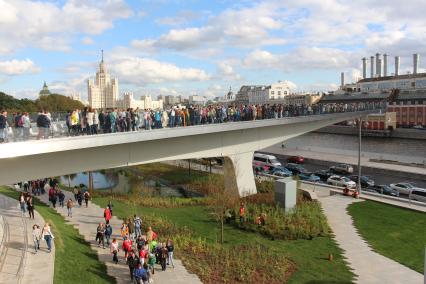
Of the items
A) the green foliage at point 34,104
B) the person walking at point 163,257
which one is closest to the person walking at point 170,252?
the person walking at point 163,257

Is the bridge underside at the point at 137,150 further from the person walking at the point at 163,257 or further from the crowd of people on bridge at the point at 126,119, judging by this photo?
the person walking at the point at 163,257

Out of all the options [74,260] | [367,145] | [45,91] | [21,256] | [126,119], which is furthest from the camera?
[45,91]

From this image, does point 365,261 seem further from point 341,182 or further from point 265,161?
point 265,161

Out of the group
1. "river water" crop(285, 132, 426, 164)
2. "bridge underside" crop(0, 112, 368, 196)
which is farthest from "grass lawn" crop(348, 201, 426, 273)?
"river water" crop(285, 132, 426, 164)

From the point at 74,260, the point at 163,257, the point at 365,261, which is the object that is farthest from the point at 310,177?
the point at 74,260

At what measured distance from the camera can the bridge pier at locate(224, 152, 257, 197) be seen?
2427cm

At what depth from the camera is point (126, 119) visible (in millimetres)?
15906

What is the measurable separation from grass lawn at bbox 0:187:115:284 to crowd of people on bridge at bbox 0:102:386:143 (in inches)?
156

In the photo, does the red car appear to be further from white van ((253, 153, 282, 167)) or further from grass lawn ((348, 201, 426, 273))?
grass lawn ((348, 201, 426, 273))

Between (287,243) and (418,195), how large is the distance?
42.5ft

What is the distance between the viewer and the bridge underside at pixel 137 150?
513 inches

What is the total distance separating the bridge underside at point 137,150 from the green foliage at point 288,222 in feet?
11.7

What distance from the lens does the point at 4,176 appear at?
1288 centimetres

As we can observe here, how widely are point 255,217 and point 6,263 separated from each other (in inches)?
429
